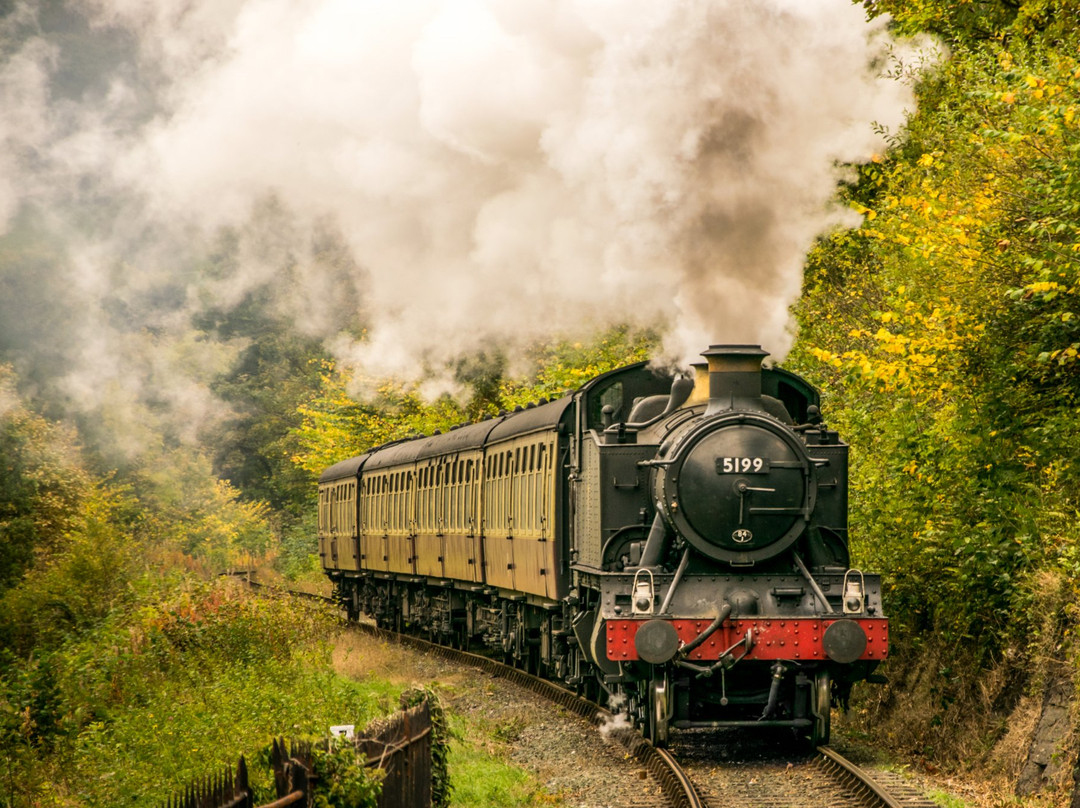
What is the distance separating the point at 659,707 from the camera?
9.13 meters

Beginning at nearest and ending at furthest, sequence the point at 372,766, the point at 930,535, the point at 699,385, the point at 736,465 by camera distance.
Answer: the point at 372,766 < the point at 736,465 < the point at 699,385 < the point at 930,535

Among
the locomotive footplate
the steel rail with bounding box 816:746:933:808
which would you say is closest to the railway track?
the steel rail with bounding box 816:746:933:808

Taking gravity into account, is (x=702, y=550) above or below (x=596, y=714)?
above

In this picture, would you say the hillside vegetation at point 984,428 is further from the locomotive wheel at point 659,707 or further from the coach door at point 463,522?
the coach door at point 463,522

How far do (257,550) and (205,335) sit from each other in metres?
16.0

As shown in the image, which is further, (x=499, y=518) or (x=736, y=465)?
(x=499, y=518)

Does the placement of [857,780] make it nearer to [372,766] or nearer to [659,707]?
[659,707]

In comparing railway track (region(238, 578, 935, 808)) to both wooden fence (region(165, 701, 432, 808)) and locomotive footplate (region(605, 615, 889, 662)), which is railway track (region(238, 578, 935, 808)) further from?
wooden fence (region(165, 701, 432, 808))

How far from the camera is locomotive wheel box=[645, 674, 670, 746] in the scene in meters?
9.14

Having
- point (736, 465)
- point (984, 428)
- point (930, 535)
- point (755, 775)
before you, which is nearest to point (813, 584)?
point (736, 465)

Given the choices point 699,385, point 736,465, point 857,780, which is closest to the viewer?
point 857,780

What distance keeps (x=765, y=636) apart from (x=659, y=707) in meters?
0.91

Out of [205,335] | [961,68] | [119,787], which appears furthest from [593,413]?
[205,335]

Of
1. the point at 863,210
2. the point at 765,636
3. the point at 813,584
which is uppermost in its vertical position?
the point at 863,210
